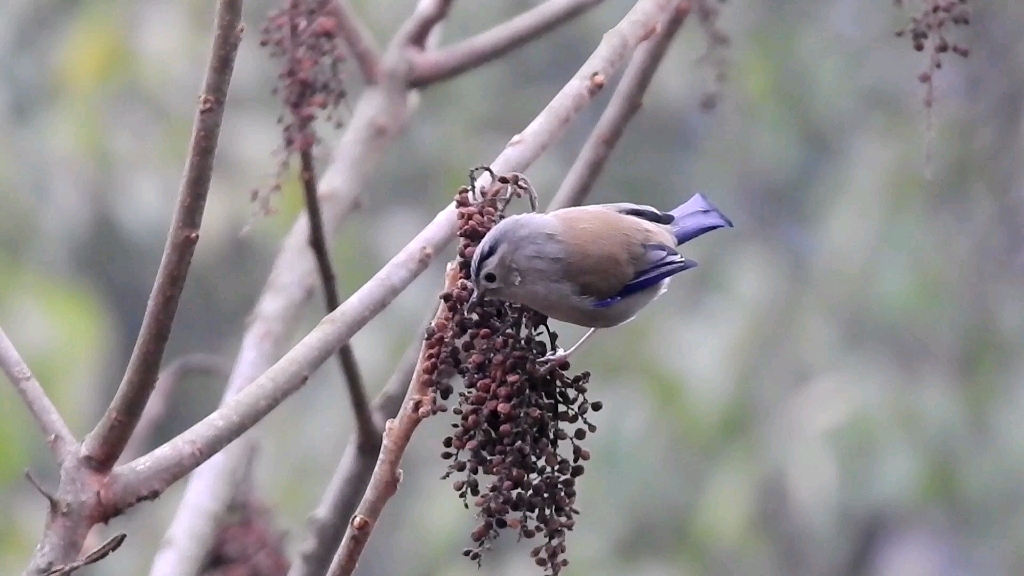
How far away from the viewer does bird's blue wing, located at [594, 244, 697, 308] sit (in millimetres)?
1825

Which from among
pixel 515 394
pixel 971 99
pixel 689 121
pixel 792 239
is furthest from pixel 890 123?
pixel 515 394

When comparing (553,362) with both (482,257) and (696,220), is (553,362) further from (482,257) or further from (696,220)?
(696,220)

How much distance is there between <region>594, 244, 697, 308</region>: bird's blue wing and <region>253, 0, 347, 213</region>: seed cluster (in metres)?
0.49

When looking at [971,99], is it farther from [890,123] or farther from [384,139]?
[384,139]

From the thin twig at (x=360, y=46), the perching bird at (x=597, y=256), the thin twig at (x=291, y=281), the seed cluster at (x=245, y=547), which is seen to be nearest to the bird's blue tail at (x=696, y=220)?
the perching bird at (x=597, y=256)

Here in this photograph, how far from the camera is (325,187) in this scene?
226cm

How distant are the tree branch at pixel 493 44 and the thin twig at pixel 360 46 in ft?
0.26

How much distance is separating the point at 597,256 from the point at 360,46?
75 cm

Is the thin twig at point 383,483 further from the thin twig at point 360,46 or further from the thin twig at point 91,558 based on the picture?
the thin twig at point 360,46

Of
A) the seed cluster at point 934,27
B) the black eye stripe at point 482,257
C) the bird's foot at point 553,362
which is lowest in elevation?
the bird's foot at point 553,362

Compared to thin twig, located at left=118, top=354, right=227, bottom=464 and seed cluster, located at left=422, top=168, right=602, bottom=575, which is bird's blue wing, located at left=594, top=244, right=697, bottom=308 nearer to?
seed cluster, located at left=422, top=168, right=602, bottom=575

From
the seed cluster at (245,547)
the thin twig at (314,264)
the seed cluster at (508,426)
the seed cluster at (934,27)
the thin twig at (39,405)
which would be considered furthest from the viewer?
the seed cluster at (245,547)

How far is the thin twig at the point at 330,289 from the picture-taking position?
1637 mm

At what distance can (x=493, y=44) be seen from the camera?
2324 mm
